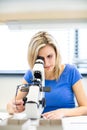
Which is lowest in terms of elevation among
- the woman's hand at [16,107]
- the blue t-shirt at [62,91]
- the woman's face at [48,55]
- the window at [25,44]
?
the woman's hand at [16,107]

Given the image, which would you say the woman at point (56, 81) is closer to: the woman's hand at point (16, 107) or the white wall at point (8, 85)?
the woman's hand at point (16, 107)

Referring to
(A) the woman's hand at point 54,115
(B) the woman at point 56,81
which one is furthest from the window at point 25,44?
(A) the woman's hand at point 54,115

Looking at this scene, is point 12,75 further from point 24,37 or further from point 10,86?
point 24,37

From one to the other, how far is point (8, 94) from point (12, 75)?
0.22 meters

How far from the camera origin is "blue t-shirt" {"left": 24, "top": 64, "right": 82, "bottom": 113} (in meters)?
1.78

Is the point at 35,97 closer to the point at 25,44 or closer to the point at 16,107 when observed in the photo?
the point at 16,107

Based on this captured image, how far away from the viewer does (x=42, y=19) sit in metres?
2.73

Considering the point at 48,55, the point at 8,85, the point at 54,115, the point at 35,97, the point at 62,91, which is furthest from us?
the point at 8,85

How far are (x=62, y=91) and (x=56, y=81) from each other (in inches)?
3.6

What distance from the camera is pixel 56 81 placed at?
1853 mm

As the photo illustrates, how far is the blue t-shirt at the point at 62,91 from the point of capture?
1.78m

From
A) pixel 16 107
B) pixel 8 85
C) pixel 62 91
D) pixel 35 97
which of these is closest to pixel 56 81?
pixel 62 91

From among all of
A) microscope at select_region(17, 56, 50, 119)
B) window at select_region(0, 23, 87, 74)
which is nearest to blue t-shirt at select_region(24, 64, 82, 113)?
microscope at select_region(17, 56, 50, 119)

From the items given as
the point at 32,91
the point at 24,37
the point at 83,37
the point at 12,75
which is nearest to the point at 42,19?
the point at 24,37
